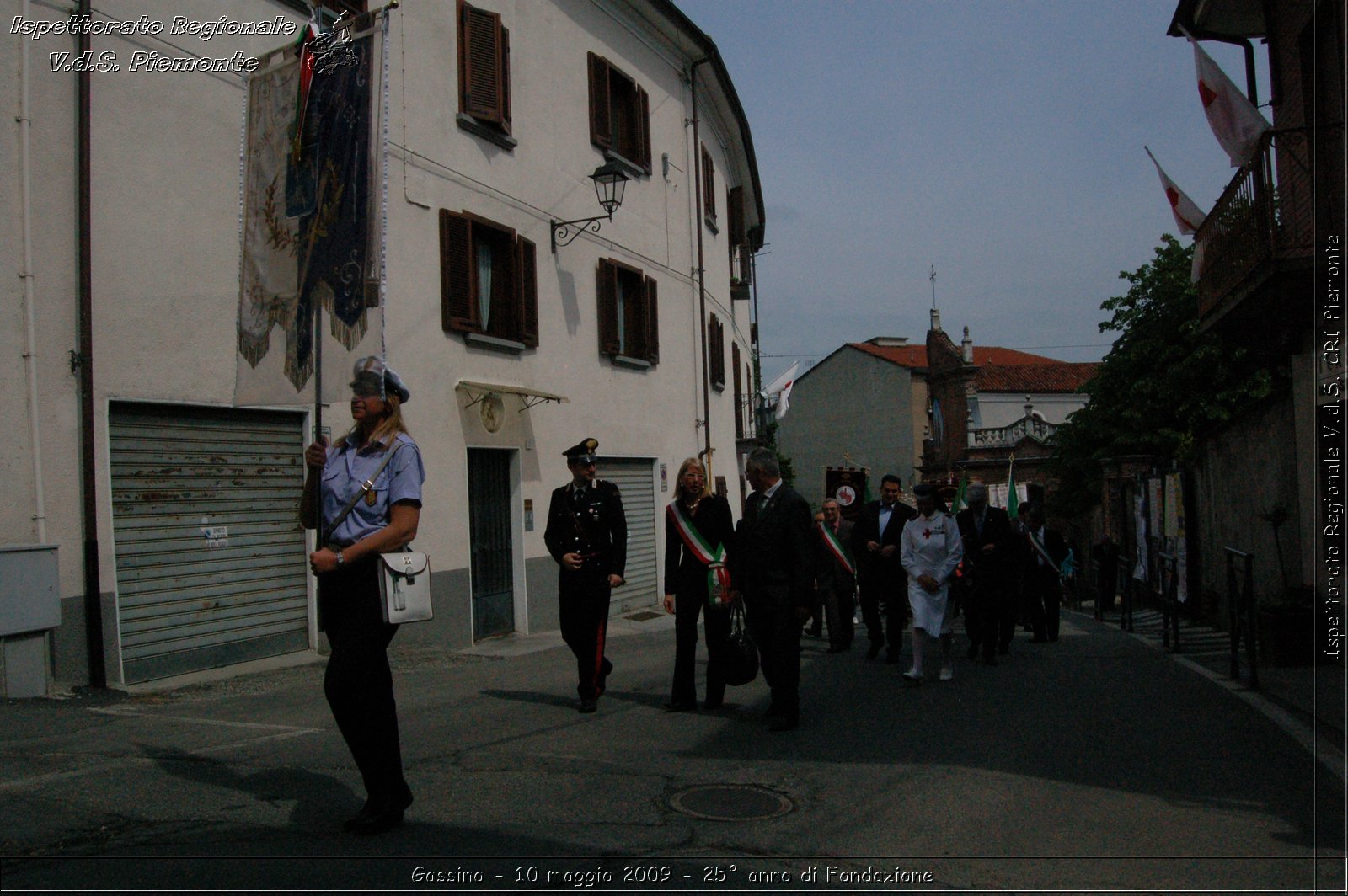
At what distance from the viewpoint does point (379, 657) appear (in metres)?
4.46

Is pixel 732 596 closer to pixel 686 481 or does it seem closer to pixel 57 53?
pixel 686 481

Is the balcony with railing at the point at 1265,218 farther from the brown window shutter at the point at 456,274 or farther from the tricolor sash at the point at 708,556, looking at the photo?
the brown window shutter at the point at 456,274

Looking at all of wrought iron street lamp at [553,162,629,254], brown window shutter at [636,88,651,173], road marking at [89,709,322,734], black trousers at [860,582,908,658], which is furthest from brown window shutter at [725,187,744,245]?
road marking at [89,709,322,734]

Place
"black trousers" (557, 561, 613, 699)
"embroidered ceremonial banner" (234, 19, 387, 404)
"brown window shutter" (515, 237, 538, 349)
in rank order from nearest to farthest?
"embroidered ceremonial banner" (234, 19, 387, 404) < "black trousers" (557, 561, 613, 699) < "brown window shutter" (515, 237, 538, 349)

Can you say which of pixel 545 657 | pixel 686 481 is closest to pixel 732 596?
pixel 686 481

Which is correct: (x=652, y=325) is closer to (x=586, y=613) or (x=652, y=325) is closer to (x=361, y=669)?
(x=586, y=613)

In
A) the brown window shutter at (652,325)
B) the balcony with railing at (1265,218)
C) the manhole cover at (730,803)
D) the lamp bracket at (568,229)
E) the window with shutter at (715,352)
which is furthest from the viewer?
the window with shutter at (715,352)

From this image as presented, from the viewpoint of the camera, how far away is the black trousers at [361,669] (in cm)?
439

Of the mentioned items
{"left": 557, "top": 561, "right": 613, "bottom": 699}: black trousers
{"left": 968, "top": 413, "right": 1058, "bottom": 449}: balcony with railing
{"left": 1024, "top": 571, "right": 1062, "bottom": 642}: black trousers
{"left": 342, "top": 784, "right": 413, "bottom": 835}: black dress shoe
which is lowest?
{"left": 1024, "top": 571, "right": 1062, "bottom": 642}: black trousers

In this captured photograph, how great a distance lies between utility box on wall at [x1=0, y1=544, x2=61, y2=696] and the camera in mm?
7984

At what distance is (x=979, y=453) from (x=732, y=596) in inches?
1954

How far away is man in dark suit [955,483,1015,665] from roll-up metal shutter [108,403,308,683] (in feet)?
21.9

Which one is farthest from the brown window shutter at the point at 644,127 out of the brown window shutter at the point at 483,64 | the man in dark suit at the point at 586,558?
the man in dark suit at the point at 586,558

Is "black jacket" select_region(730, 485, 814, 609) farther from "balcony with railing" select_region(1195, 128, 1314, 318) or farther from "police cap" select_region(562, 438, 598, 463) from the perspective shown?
"balcony with railing" select_region(1195, 128, 1314, 318)
